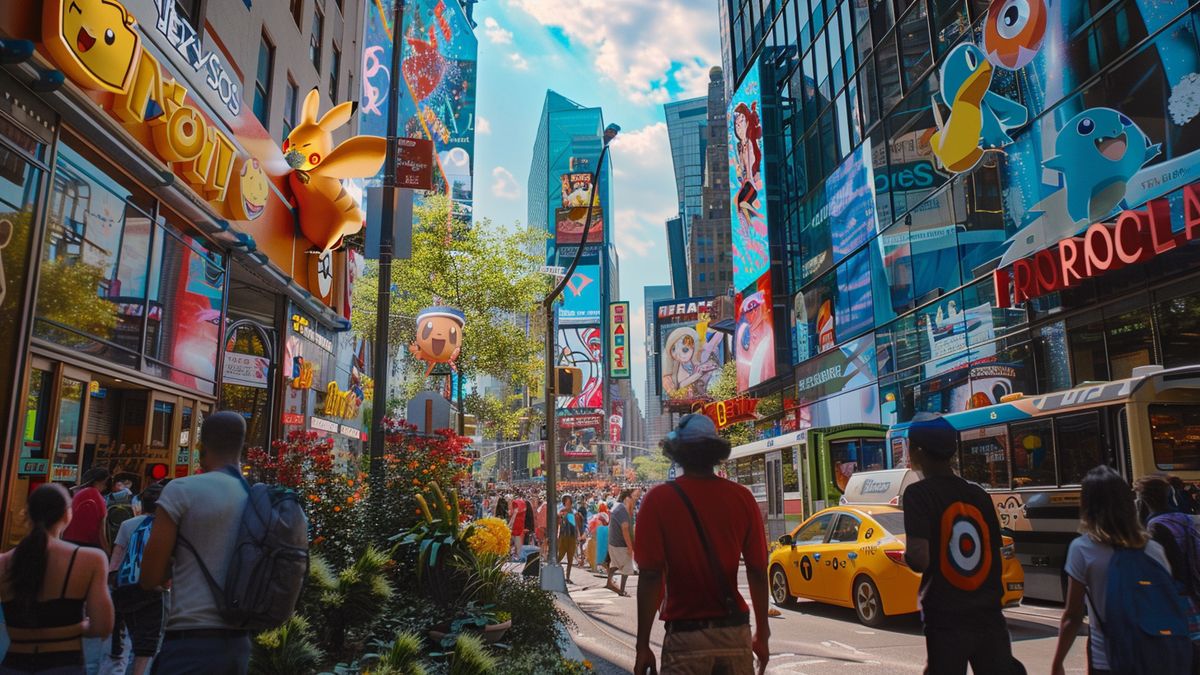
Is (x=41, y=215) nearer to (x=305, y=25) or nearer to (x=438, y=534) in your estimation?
(x=438, y=534)

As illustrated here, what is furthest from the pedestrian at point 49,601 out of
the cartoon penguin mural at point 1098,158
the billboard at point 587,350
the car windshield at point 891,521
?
the billboard at point 587,350

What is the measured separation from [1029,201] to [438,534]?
59.3 feet

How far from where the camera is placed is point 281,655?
5660 mm

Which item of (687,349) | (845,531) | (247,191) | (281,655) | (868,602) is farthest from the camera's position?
(687,349)

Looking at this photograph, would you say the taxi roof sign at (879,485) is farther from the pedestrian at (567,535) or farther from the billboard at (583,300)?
the billboard at (583,300)

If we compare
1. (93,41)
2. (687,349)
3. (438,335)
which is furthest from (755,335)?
(687,349)

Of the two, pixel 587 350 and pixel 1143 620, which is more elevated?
pixel 587 350

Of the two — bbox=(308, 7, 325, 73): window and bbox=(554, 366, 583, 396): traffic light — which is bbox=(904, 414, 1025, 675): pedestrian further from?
bbox=(308, 7, 325, 73): window

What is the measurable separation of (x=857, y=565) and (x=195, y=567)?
9.59 m

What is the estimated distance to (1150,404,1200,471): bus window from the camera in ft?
37.3

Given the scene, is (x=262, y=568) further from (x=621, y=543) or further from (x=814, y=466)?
(x=814, y=466)

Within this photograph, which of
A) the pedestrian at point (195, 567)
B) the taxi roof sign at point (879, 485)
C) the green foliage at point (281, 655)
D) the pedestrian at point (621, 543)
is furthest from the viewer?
the taxi roof sign at point (879, 485)

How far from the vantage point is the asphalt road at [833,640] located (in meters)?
8.48

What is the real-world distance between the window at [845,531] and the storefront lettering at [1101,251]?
26.2 ft
